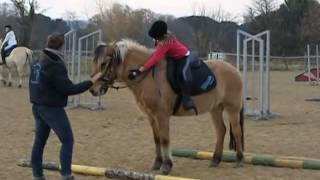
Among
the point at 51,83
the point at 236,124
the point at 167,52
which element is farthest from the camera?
the point at 236,124

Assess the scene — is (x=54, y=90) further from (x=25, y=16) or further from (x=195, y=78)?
(x=25, y=16)

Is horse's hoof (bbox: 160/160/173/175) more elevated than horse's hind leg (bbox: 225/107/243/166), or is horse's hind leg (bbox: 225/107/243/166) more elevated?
horse's hind leg (bbox: 225/107/243/166)

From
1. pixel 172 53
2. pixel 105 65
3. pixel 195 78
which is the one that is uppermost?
pixel 172 53

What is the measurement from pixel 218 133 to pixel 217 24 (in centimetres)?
6328

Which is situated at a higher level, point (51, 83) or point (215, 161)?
point (51, 83)

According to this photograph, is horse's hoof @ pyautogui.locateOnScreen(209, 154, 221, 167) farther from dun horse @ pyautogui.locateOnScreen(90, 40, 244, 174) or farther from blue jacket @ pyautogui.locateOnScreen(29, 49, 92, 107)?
blue jacket @ pyautogui.locateOnScreen(29, 49, 92, 107)

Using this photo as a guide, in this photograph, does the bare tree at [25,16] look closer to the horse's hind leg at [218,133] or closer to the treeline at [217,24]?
the treeline at [217,24]

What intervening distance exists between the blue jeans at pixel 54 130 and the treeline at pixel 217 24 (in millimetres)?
45747

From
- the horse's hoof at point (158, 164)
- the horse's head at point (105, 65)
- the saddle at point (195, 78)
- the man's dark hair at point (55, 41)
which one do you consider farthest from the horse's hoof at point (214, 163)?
the man's dark hair at point (55, 41)

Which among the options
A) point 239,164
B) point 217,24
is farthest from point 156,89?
point 217,24

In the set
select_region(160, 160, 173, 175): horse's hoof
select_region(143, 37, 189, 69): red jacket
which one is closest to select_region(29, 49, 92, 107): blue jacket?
select_region(143, 37, 189, 69): red jacket

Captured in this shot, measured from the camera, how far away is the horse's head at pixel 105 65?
7.43 metres

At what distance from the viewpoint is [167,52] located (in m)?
7.86

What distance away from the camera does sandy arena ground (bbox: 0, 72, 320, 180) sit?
26.5 feet
